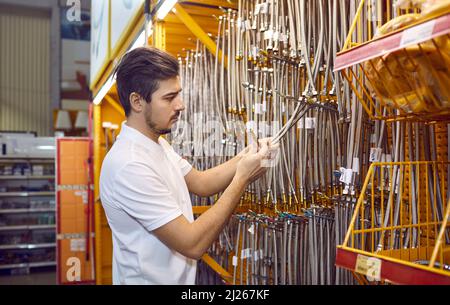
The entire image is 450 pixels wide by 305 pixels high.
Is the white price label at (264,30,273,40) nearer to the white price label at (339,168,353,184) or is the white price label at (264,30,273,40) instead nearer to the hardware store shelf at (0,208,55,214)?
the white price label at (339,168,353,184)

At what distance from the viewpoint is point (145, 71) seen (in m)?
1.33

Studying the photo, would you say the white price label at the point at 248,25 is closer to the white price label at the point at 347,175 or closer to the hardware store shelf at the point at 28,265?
the white price label at the point at 347,175

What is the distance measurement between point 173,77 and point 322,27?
0.56 m

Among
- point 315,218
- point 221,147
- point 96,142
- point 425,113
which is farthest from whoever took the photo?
point 96,142

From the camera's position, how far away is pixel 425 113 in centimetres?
97

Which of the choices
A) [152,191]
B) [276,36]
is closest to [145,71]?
[152,191]

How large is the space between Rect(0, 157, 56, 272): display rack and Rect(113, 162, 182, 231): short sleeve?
6.32m

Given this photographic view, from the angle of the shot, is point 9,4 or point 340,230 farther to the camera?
point 9,4

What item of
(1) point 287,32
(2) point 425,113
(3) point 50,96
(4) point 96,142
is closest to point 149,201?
(2) point 425,113

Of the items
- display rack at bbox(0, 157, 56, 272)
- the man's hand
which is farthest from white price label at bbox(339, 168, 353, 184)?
display rack at bbox(0, 157, 56, 272)

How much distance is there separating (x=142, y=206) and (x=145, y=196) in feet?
0.10

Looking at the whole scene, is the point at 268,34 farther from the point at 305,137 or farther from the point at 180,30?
the point at 180,30
